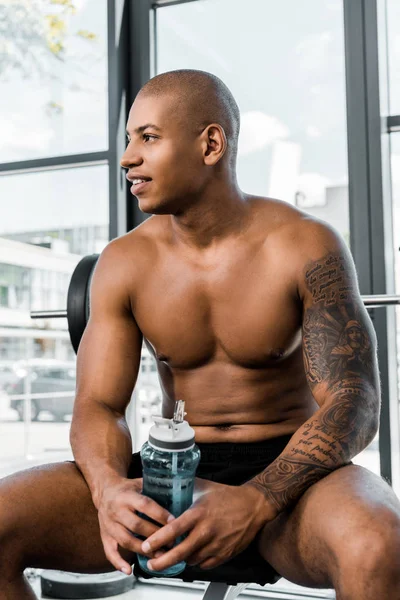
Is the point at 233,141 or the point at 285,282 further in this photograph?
the point at 233,141

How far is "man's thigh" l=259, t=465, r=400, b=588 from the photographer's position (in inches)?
38.4

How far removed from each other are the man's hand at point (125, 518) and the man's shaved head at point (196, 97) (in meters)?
0.74

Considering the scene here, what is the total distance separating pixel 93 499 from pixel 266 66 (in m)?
1.90

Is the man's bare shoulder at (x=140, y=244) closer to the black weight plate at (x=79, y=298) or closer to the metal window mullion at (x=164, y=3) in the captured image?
the black weight plate at (x=79, y=298)

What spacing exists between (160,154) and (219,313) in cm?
36

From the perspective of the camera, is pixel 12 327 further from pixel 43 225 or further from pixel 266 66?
pixel 266 66

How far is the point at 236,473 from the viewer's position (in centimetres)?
138

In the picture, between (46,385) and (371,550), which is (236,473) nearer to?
(371,550)

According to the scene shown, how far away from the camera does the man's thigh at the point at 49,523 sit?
118cm

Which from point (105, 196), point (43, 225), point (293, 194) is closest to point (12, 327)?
point (43, 225)

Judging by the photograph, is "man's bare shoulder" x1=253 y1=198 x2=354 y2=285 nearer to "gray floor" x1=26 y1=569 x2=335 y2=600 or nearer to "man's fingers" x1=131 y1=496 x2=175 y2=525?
"man's fingers" x1=131 y1=496 x2=175 y2=525

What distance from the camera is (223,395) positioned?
1.49 meters

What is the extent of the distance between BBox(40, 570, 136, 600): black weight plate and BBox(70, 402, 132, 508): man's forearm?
110 cm

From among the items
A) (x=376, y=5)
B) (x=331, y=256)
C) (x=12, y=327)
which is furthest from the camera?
(x=12, y=327)
